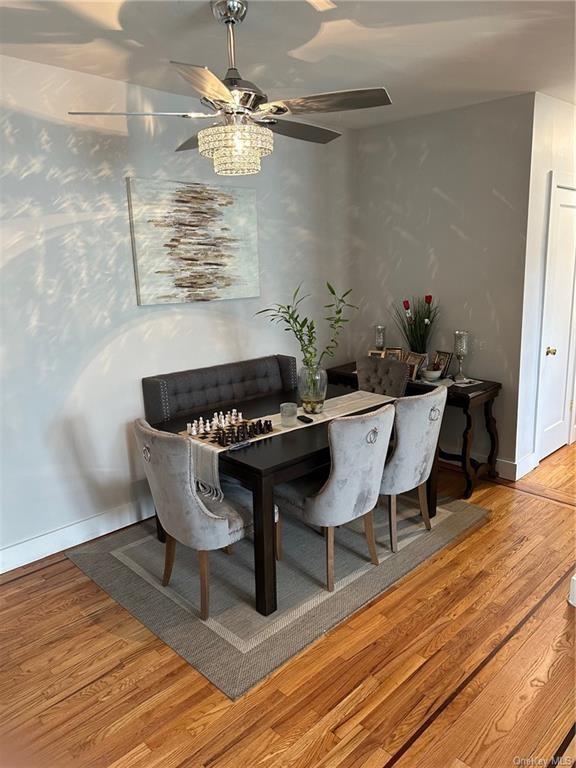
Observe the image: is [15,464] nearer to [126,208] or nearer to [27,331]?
[27,331]

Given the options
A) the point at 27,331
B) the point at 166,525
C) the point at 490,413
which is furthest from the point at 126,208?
the point at 490,413

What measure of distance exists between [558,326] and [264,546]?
306 centimetres

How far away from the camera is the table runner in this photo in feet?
9.00

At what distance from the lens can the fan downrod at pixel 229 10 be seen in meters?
2.16

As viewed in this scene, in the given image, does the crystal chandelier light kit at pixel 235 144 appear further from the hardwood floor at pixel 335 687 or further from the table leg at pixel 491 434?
the table leg at pixel 491 434

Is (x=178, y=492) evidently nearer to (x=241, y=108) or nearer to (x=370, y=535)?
(x=370, y=535)

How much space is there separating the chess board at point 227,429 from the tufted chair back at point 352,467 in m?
0.47

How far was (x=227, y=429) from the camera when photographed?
3.03 m

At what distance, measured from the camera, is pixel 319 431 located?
3.02 meters

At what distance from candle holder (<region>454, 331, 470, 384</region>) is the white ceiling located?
5.36ft

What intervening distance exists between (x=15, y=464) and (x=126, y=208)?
164 cm

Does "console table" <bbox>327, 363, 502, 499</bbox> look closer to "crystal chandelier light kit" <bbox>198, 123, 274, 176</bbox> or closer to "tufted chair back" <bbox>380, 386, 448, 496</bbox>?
"tufted chair back" <bbox>380, 386, 448, 496</bbox>

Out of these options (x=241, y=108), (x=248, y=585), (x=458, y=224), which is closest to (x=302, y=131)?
(x=241, y=108)

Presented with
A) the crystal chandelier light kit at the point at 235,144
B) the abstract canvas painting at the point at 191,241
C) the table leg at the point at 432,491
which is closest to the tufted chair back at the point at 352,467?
the table leg at the point at 432,491
